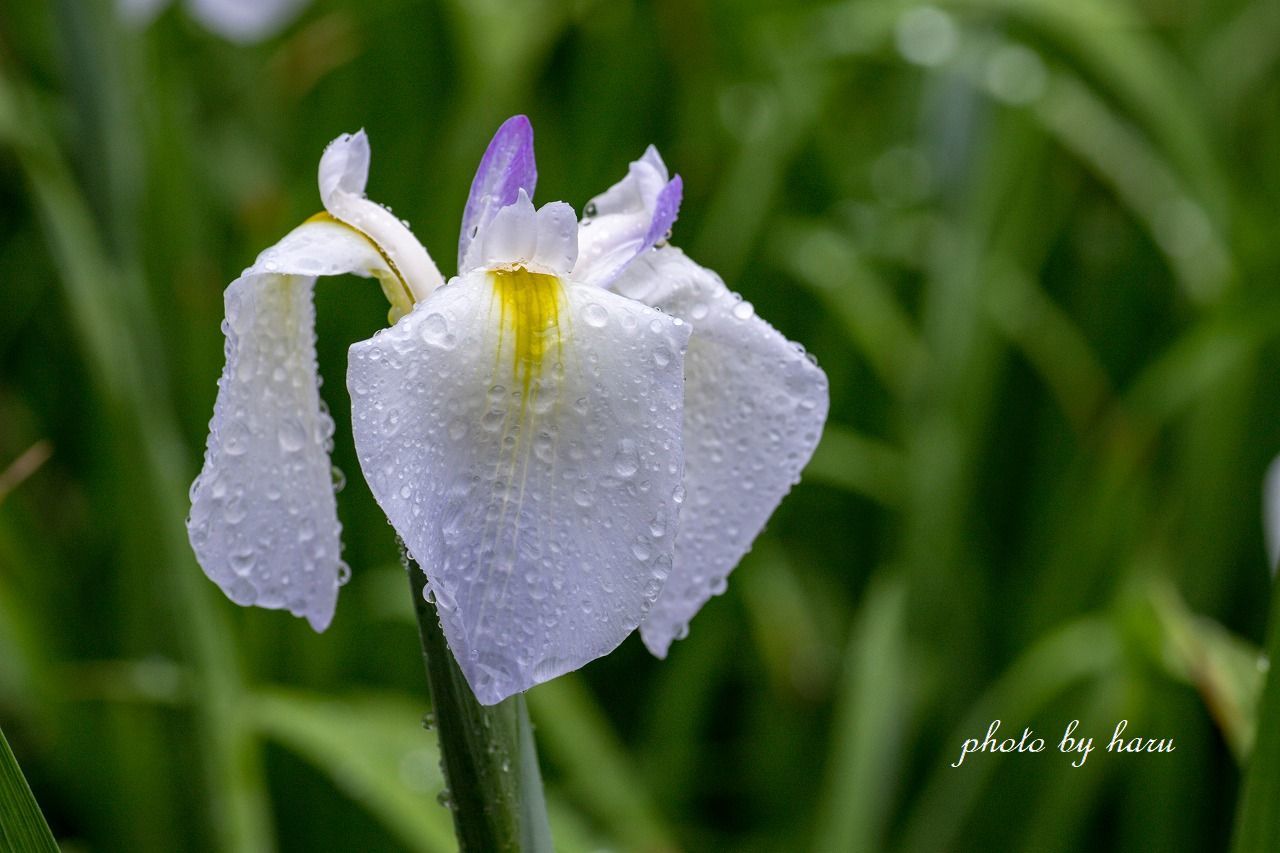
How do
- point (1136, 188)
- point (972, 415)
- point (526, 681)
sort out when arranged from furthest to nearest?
point (1136, 188), point (972, 415), point (526, 681)

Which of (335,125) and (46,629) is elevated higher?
(335,125)

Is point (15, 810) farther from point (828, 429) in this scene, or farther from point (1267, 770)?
point (828, 429)

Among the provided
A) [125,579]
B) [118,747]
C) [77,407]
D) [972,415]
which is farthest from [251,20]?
[972,415]

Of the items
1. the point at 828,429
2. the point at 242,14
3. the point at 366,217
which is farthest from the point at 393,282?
the point at 242,14

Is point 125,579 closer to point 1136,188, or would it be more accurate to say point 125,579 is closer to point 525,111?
point 525,111

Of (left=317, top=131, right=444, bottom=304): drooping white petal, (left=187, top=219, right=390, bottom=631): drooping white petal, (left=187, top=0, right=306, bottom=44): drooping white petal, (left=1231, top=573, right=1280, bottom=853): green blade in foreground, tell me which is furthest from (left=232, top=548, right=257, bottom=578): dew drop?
(left=187, top=0, right=306, bottom=44): drooping white petal

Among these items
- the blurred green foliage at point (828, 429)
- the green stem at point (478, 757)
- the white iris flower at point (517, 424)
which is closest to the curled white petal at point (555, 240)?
the white iris flower at point (517, 424)

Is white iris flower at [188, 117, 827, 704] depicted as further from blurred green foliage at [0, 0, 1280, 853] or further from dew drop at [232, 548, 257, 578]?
blurred green foliage at [0, 0, 1280, 853]
